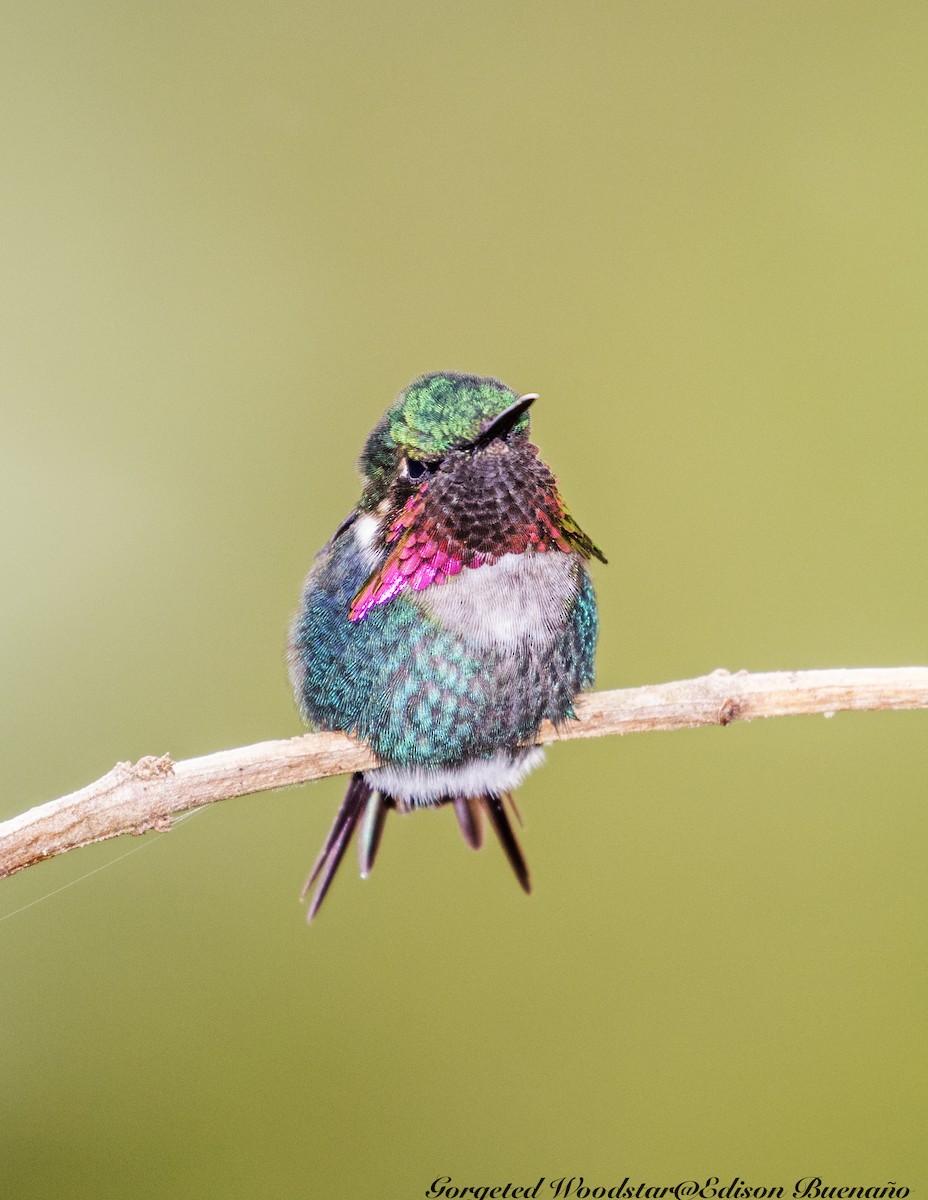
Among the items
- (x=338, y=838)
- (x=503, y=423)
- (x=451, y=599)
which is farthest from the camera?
(x=338, y=838)

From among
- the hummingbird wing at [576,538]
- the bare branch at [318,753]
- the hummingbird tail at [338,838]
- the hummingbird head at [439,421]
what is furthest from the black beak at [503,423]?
the hummingbird tail at [338,838]

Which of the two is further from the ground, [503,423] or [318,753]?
[503,423]

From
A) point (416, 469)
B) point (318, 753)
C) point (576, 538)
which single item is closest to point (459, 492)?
point (416, 469)

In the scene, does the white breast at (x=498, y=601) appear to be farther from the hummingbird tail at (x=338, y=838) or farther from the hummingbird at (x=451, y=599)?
the hummingbird tail at (x=338, y=838)

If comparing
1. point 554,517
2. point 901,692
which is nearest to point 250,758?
point 554,517

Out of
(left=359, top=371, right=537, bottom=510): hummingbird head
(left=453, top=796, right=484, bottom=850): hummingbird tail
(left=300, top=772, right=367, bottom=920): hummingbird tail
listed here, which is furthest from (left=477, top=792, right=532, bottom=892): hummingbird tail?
(left=359, top=371, right=537, bottom=510): hummingbird head

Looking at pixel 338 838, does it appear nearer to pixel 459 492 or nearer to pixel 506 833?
pixel 506 833

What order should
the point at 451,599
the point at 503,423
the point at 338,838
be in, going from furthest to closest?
the point at 338,838
the point at 451,599
the point at 503,423
